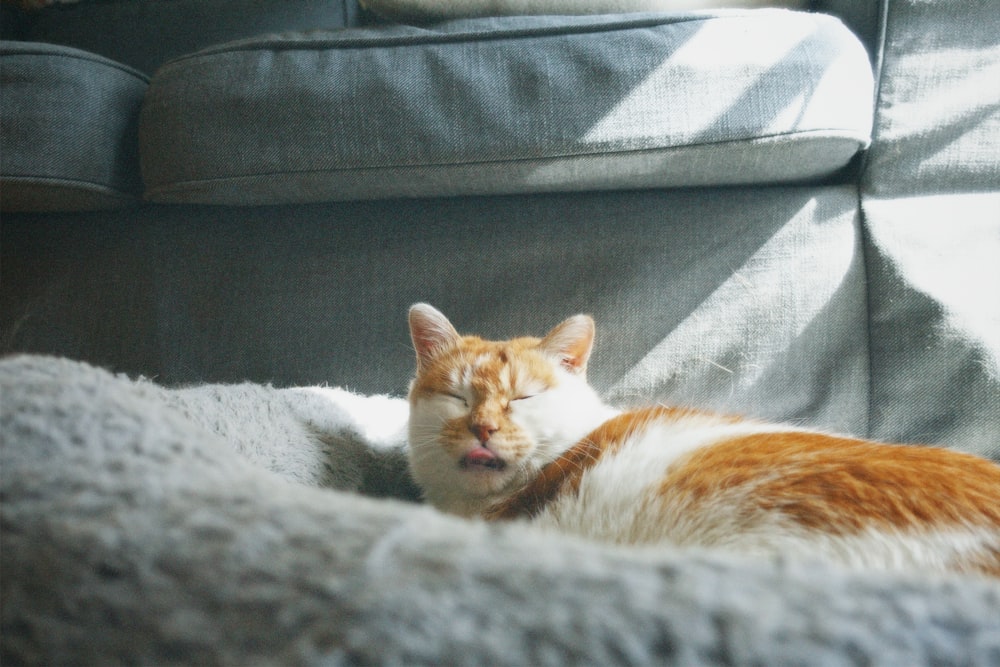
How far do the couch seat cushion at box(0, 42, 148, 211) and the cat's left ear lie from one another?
80 centimetres

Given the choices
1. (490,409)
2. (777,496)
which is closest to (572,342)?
(490,409)

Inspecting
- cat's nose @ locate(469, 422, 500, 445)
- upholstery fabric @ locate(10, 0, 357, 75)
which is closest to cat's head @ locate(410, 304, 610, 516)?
cat's nose @ locate(469, 422, 500, 445)

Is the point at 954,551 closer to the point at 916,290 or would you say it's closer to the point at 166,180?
the point at 916,290

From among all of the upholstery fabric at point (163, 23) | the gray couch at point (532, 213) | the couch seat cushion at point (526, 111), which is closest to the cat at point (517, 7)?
the gray couch at point (532, 213)

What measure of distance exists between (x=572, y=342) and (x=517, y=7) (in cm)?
82

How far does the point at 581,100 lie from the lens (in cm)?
101

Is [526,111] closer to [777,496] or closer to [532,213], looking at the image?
[532,213]

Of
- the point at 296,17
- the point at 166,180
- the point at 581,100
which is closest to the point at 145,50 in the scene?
the point at 296,17

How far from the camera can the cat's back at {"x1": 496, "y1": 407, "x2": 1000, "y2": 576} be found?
0.55 m

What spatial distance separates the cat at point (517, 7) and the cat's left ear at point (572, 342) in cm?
76

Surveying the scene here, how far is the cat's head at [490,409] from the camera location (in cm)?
91

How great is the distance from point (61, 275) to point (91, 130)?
0.99ft

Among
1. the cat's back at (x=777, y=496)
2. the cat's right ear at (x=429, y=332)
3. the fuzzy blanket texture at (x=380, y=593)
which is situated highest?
the cat's right ear at (x=429, y=332)

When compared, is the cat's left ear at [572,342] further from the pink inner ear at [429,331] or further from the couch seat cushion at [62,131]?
the couch seat cushion at [62,131]
